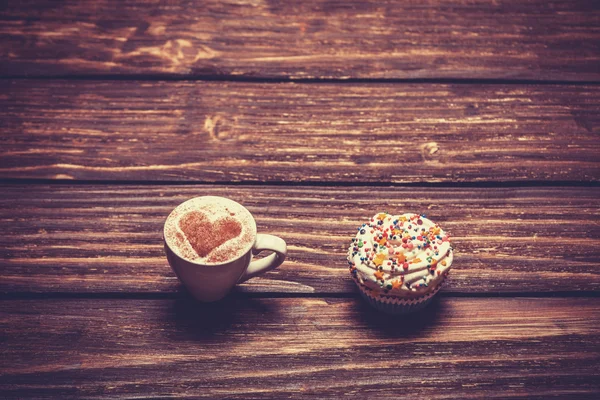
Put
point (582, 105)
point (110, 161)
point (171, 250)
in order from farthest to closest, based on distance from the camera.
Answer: point (582, 105), point (110, 161), point (171, 250)

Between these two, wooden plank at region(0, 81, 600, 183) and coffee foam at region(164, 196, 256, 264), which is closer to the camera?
coffee foam at region(164, 196, 256, 264)

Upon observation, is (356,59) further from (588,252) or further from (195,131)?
(588,252)

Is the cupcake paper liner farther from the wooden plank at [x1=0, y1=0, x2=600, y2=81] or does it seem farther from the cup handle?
the wooden plank at [x1=0, y1=0, x2=600, y2=81]

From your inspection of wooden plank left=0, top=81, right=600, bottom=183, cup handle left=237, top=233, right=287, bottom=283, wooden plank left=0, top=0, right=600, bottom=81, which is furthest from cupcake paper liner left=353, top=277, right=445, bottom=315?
wooden plank left=0, top=0, right=600, bottom=81

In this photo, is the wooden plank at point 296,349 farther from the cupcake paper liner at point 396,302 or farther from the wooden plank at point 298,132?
the wooden plank at point 298,132

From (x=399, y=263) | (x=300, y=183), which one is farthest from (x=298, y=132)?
(x=399, y=263)

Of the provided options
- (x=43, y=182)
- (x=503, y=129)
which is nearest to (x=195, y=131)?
(x=43, y=182)

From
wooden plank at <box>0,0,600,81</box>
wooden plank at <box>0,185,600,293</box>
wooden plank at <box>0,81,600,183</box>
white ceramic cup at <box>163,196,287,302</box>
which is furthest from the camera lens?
wooden plank at <box>0,0,600,81</box>

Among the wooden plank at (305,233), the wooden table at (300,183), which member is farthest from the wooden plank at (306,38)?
the wooden plank at (305,233)
